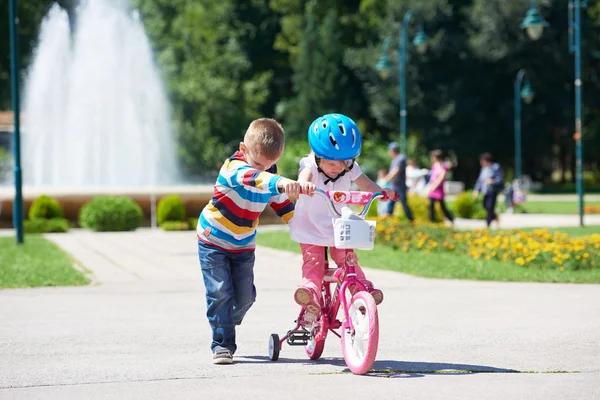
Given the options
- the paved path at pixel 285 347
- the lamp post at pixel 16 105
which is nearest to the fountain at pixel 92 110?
the lamp post at pixel 16 105

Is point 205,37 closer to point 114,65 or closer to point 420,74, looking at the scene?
point 420,74

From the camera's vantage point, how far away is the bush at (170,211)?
25.5m

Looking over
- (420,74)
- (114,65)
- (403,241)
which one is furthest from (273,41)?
(403,241)

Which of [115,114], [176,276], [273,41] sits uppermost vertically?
[273,41]

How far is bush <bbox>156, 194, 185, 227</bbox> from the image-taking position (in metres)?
25.5

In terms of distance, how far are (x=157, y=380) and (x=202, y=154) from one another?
2125 inches

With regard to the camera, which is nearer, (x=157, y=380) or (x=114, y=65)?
(x=157, y=380)

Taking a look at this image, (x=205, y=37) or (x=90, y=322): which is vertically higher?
(x=205, y=37)

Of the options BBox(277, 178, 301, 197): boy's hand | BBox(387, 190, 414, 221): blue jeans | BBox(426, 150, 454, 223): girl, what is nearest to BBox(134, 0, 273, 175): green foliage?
BBox(387, 190, 414, 221): blue jeans

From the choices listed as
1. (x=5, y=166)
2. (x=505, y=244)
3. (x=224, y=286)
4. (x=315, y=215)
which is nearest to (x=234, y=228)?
(x=224, y=286)

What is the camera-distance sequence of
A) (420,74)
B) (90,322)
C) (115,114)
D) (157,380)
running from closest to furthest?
(157,380), (90,322), (115,114), (420,74)

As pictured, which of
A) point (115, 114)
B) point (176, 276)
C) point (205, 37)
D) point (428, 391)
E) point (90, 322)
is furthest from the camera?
point (205, 37)

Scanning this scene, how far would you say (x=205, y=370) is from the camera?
6.94m

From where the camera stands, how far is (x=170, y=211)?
25.5 metres
